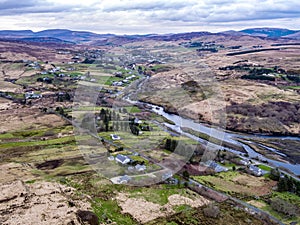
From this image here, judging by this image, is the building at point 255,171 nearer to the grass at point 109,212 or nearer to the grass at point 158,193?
the grass at point 158,193

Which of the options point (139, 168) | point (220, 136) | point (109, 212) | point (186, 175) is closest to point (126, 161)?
point (139, 168)

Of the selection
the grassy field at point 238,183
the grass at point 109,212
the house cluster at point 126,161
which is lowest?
the grassy field at point 238,183

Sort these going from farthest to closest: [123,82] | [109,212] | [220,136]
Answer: [123,82] → [220,136] → [109,212]

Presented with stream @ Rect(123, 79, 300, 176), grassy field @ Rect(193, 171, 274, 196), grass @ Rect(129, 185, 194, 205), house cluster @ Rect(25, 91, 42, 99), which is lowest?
stream @ Rect(123, 79, 300, 176)

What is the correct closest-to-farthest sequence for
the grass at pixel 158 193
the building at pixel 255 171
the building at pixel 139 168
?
the grass at pixel 158 193
the building at pixel 139 168
the building at pixel 255 171

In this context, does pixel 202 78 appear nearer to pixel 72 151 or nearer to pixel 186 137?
pixel 186 137

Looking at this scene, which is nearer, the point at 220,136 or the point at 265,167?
the point at 265,167

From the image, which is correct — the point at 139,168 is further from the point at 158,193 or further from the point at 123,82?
the point at 123,82

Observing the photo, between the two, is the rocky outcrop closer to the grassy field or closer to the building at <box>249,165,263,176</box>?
the grassy field

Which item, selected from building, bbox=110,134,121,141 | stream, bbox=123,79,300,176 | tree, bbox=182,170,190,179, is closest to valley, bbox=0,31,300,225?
tree, bbox=182,170,190,179

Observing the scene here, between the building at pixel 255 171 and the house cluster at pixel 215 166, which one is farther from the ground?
the house cluster at pixel 215 166

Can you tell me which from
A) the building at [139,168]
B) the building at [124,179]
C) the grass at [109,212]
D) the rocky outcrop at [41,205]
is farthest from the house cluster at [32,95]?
the grass at [109,212]
